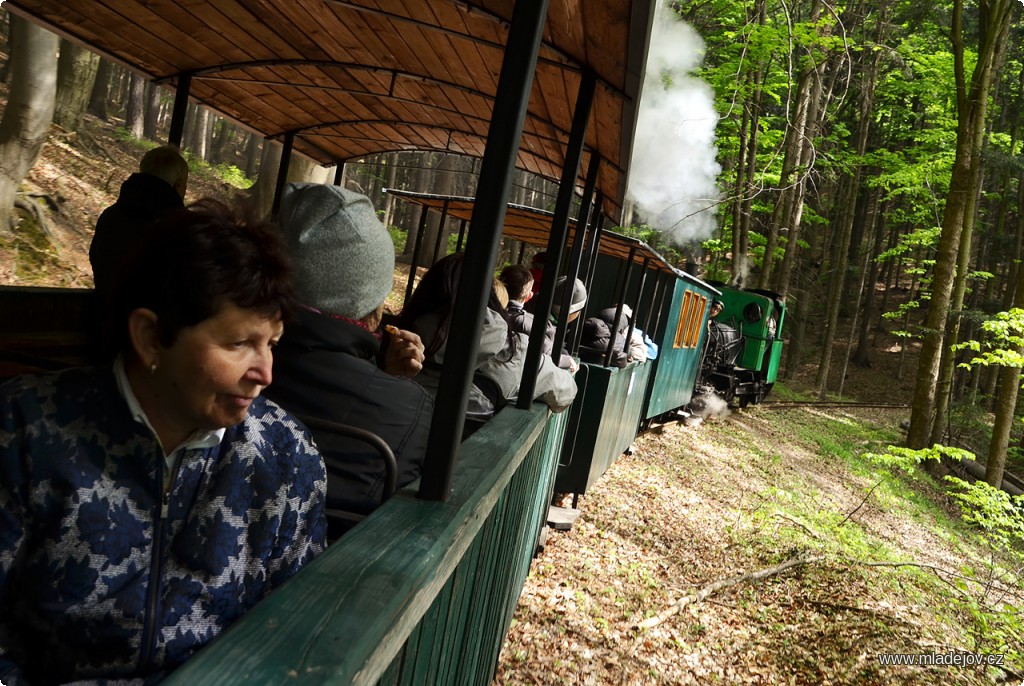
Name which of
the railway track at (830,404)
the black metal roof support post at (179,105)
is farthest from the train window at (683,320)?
the railway track at (830,404)

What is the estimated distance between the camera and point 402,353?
3051mm

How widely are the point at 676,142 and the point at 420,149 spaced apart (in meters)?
19.2

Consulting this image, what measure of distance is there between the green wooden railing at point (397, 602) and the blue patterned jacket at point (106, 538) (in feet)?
0.81

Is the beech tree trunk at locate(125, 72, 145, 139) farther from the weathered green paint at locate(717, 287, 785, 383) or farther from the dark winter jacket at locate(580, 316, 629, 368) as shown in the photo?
the dark winter jacket at locate(580, 316, 629, 368)

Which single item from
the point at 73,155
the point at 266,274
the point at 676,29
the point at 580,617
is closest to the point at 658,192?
the point at 676,29

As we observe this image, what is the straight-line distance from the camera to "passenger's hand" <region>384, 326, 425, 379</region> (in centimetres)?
304

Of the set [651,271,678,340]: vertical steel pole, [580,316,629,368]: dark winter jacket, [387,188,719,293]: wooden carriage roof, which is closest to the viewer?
[387,188,719,293]: wooden carriage roof

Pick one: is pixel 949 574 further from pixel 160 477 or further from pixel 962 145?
pixel 160 477

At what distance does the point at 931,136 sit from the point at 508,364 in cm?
2023

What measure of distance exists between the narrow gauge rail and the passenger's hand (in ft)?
1.29

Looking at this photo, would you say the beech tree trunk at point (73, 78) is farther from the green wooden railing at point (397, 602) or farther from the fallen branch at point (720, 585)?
the green wooden railing at point (397, 602)

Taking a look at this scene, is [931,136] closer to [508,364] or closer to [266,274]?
[508,364]

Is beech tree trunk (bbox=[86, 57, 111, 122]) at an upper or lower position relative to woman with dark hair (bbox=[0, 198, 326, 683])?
upper

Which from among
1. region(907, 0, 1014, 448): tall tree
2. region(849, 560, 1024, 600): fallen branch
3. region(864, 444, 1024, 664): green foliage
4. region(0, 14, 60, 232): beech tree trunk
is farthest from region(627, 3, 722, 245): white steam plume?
region(0, 14, 60, 232): beech tree trunk
